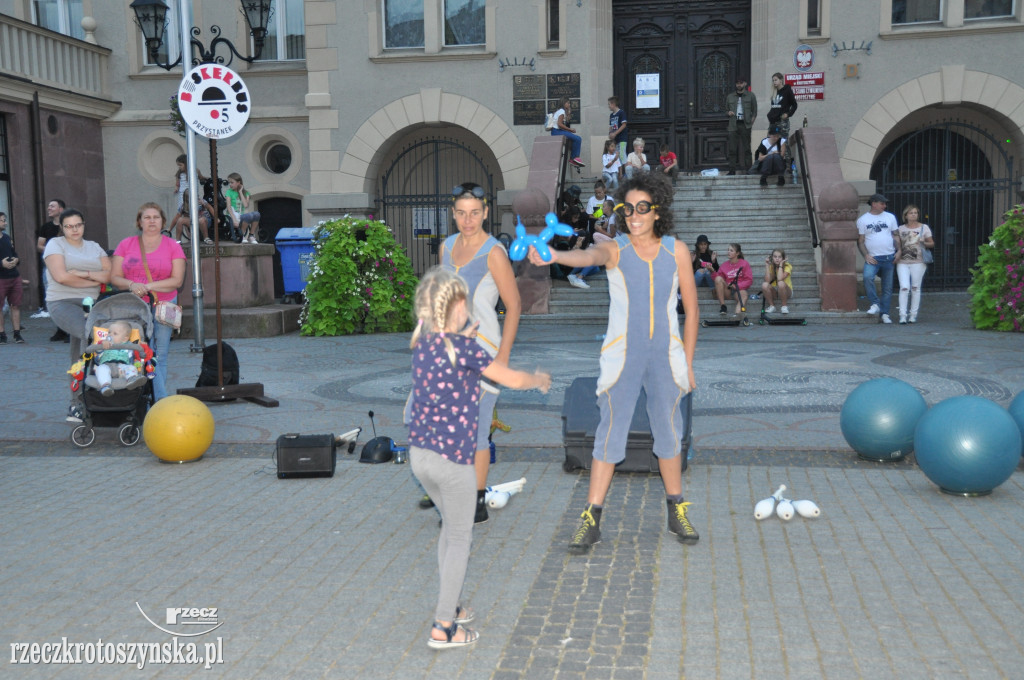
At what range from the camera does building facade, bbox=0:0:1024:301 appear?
21.1 metres

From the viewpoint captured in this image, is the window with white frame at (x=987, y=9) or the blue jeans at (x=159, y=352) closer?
the blue jeans at (x=159, y=352)

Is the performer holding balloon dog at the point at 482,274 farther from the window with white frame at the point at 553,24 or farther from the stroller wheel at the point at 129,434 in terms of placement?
the window with white frame at the point at 553,24

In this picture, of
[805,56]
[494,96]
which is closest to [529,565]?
[494,96]

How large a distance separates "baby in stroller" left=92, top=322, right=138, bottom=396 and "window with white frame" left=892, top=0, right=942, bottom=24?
728 inches

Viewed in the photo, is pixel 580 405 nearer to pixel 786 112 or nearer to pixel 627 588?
pixel 627 588

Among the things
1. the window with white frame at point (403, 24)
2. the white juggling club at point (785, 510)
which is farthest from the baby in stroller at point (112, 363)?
the window with white frame at point (403, 24)

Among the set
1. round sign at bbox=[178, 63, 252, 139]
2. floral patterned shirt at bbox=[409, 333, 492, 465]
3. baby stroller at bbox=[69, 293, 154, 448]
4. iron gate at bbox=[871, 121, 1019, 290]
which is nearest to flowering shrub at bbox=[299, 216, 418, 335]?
round sign at bbox=[178, 63, 252, 139]

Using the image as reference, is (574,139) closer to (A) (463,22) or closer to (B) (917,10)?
(A) (463,22)

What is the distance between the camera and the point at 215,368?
10.5 m

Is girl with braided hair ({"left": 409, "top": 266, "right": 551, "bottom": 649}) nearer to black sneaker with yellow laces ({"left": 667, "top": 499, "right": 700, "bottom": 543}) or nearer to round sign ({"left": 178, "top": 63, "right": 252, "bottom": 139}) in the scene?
black sneaker with yellow laces ({"left": 667, "top": 499, "right": 700, "bottom": 543})

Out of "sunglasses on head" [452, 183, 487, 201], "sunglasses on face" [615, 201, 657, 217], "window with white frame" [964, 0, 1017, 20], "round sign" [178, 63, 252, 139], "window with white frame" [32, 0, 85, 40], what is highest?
"window with white frame" [32, 0, 85, 40]

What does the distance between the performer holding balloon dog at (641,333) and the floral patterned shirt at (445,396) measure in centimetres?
133

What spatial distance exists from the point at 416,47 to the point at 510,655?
66.7ft

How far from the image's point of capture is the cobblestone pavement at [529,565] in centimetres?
410
